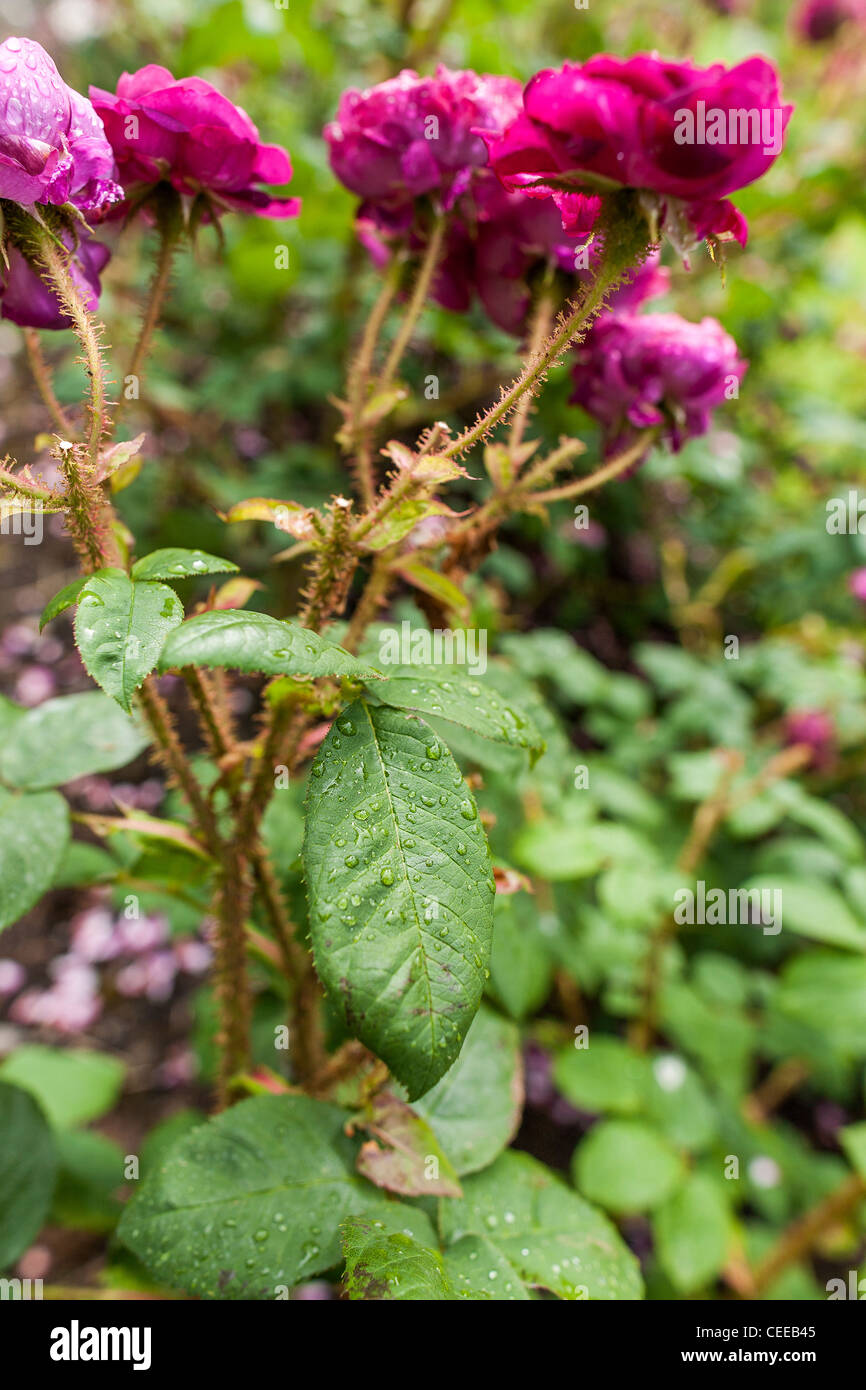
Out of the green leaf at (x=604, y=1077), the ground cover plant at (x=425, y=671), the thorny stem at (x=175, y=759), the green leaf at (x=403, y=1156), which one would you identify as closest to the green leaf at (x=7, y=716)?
the ground cover plant at (x=425, y=671)

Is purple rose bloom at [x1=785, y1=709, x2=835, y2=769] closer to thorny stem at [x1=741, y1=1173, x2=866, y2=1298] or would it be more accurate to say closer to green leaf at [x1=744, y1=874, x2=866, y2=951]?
green leaf at [x1=744, y1=874, x2=866, y2=951]

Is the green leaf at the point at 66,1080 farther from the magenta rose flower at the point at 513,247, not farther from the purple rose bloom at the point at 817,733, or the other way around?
the purple rose bloom at the point at 817,733

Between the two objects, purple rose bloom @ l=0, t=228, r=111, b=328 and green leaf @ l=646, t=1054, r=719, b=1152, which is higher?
purple rose bloom @ l=0, t=228, r=111, b=328

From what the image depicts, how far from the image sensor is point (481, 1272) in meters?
0.56

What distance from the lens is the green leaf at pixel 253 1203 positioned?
551mm

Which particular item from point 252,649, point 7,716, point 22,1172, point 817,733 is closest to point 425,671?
point 252,649

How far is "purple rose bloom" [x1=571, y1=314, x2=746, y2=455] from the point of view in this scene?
0.66 m

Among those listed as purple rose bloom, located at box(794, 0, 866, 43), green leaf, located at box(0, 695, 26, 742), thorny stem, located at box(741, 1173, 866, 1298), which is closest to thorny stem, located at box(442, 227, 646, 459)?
green leaf, located at box(0, 695, 26, 742)

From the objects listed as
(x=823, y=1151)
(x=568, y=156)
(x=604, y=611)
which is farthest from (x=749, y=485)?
(x=568, y=156)

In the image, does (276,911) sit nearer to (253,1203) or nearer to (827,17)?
(253,1203)

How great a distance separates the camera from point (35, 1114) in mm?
840

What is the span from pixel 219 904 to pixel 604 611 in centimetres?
176

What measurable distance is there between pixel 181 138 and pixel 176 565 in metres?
0.30

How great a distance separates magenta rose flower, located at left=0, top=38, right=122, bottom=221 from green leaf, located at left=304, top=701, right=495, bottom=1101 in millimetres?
353
